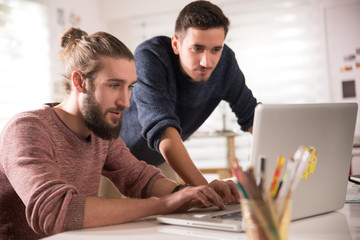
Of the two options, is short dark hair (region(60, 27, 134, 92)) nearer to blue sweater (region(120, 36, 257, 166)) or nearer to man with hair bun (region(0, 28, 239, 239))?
man with hair bun (region(0, 28, 239, 239))

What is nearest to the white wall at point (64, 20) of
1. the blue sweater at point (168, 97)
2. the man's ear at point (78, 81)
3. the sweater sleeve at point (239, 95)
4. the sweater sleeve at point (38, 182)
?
the blue sweater at point (168, 97)

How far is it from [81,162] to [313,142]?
0.68 meters

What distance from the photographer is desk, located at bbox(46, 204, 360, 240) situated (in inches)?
32.2

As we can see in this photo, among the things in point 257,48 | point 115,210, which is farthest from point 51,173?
point 257,48

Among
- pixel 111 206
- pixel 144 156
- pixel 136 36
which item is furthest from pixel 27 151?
pixel 136 36

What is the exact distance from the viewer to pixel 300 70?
434 cm

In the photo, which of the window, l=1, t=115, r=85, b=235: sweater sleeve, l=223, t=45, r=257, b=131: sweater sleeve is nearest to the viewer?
l=1, t=115, r=85, b=235: sweater sleeve

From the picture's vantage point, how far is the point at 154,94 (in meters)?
1.52

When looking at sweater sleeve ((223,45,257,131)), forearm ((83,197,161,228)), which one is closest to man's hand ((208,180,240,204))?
forearm ((83,197,161,228))

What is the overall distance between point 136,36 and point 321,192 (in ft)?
→ 14.0

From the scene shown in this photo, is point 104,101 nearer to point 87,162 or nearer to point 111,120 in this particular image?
point 111,120

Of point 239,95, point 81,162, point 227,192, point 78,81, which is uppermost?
point 78,81

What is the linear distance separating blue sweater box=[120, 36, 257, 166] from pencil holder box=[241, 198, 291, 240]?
0.89 meters

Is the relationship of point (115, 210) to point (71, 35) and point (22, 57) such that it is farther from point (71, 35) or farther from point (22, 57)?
point (22, 57)
